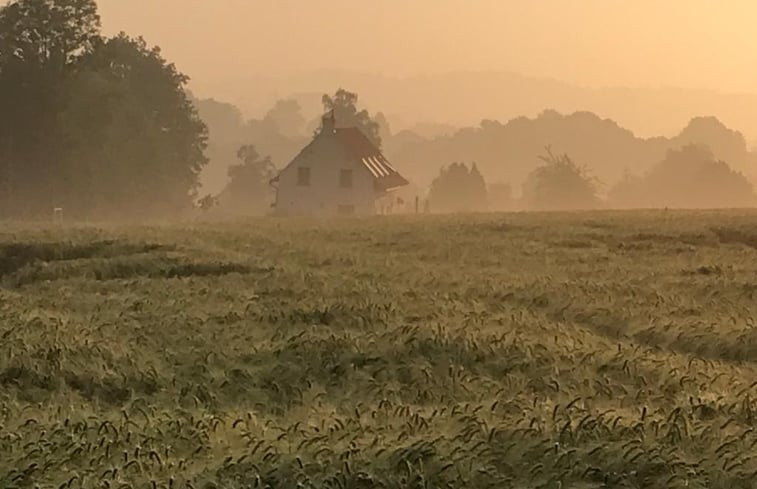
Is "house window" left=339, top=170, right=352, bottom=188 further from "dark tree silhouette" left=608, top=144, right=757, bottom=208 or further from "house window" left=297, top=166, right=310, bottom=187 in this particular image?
"dark tree silhouette" left=608, top=144, right=757, bottom=208

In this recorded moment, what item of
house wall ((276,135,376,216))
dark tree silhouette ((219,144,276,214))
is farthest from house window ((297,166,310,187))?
dark tree silhouette ((219,144,276,214))

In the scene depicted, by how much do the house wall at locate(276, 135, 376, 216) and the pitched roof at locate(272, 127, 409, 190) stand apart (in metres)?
0.61

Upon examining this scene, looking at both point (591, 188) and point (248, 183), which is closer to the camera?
point (591, 188)

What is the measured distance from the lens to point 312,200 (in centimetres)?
7444

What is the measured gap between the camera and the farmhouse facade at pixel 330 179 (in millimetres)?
72875

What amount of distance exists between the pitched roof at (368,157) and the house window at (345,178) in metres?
1.27

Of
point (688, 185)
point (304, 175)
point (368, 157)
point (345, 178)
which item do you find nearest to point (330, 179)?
point (345, 178)

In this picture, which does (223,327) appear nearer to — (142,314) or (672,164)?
(142,314)

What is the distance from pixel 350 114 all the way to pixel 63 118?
158 ft

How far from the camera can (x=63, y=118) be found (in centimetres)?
5856

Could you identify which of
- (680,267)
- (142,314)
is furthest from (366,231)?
(142,314)

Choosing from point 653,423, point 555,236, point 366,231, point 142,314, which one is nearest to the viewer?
point 653,423

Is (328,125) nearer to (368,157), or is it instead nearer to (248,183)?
(368,157)

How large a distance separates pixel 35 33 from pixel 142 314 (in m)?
50.8
